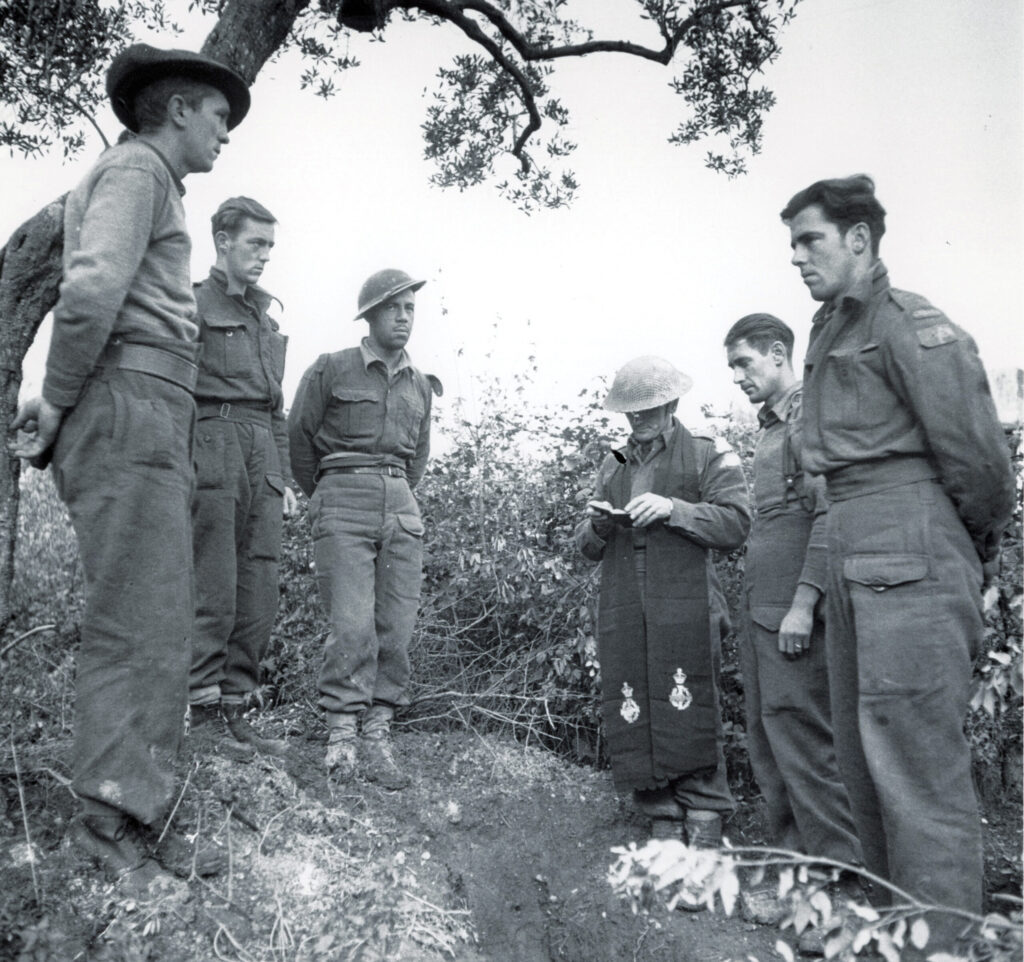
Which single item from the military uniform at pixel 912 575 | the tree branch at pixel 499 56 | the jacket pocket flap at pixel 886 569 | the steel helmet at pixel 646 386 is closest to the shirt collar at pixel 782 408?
the steel helmet at pixel 646 386

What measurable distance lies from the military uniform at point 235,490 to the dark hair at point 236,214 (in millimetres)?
198

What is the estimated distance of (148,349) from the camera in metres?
3.03

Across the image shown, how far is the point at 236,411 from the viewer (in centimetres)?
423

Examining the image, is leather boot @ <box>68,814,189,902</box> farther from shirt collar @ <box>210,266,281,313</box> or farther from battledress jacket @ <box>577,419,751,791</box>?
shirt collar @ <box>210,266,281,313</box>

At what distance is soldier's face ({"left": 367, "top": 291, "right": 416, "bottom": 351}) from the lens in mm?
4711

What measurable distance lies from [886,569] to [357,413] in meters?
2.72

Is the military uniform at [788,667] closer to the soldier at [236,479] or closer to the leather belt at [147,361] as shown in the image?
the soldier at [236,479]

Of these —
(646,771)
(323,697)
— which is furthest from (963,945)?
(323,697)

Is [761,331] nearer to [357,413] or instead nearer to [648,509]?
[648,509]

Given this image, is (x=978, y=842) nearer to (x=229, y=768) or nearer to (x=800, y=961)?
(x=800, y=961)

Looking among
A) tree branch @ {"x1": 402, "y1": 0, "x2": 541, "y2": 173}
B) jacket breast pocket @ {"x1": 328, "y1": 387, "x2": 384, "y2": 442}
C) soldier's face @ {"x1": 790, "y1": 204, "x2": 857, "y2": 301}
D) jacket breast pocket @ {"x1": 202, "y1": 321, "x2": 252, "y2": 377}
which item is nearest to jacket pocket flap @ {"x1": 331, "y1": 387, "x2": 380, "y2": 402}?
jacket breast pocket @ {"x1": 328, "y1": 387, "x2": 384, "y2": 442}

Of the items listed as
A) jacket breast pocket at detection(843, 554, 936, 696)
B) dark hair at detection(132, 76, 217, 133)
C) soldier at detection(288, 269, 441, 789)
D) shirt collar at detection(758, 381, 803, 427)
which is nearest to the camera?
jacket breast pocket at detection(843, 554, 936, 696)

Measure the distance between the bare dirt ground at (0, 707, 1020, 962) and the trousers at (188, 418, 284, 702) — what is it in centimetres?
44

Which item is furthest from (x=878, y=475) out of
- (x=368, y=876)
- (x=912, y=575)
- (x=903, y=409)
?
(x=368, y=876)
